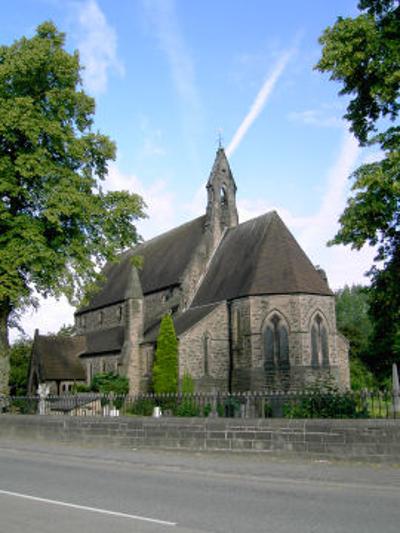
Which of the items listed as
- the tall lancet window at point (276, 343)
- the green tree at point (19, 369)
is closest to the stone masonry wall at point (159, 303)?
the tall lancet window at point (276, 343)

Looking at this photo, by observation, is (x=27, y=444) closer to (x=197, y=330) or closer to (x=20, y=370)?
(x=197, y=330)

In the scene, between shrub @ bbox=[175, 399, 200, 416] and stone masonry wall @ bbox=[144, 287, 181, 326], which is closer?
shrub @ bbox=[175, 399, 200, 416]

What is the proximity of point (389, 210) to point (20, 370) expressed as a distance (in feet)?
123

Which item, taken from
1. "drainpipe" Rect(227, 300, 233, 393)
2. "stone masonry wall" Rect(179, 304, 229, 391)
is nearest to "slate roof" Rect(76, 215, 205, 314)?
"stone masonry wall" Rect(179, 304, 229, 391)

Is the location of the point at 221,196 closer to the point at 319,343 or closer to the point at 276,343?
the point at 276,343

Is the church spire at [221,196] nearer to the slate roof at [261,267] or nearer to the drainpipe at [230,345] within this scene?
the slate roof at [261,267]

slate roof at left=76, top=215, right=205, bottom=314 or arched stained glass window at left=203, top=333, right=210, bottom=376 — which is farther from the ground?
slate roof at left=76, top=215, right=205, bottom=314

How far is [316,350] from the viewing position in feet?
105

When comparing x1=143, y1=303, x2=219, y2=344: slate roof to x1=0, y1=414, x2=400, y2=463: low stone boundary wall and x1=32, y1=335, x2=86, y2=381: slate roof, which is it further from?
x1=0, y1=414, x2=400, y2=463: low stone boundary wall

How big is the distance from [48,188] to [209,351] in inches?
639

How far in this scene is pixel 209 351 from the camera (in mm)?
33781

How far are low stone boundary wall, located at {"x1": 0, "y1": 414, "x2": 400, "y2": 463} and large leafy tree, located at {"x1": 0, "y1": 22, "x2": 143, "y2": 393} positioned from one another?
17.9 ft

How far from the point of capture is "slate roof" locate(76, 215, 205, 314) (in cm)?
3997

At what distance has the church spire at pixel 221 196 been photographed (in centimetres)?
4022
